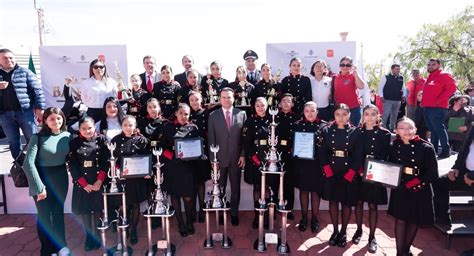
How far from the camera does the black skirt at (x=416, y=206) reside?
12.0 ft

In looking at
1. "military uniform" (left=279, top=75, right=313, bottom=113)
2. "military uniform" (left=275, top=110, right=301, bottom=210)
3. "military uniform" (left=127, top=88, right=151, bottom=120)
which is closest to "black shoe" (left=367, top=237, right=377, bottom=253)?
"military uniform" (left=275, top=110, right=301, bottom=210)

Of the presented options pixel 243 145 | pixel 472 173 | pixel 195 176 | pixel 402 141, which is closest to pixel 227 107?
pixel 243 145

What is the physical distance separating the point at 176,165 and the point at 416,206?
291cm

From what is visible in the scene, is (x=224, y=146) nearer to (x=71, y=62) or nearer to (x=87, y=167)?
(x=87, y=167)

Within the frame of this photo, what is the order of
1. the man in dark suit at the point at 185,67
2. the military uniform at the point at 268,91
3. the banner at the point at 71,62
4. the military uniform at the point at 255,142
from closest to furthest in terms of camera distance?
the military uniform at the point at 255,142, the military uniform at the point at 268,91, the man in dark suit at the point at 185,67, the banner at the point at 71,62

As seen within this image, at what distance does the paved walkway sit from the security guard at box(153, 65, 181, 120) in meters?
1.79

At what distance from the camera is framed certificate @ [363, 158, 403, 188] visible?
11.7 ft

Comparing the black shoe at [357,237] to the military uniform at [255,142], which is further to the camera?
the military uniform at [255,142]

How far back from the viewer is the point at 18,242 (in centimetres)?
462

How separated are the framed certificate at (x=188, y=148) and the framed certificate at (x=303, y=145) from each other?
1.23 meters

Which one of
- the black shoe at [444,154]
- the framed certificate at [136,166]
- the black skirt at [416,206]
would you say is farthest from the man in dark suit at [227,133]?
the black shoe at [444,154]

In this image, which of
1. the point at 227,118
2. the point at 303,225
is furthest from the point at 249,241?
the point at 227,118

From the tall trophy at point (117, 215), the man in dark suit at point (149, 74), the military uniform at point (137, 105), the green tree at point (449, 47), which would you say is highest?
the green tree at point (449, 47)

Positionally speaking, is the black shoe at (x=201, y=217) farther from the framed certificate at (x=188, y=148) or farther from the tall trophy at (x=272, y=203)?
the framed certificate at (x=188, y=148)
